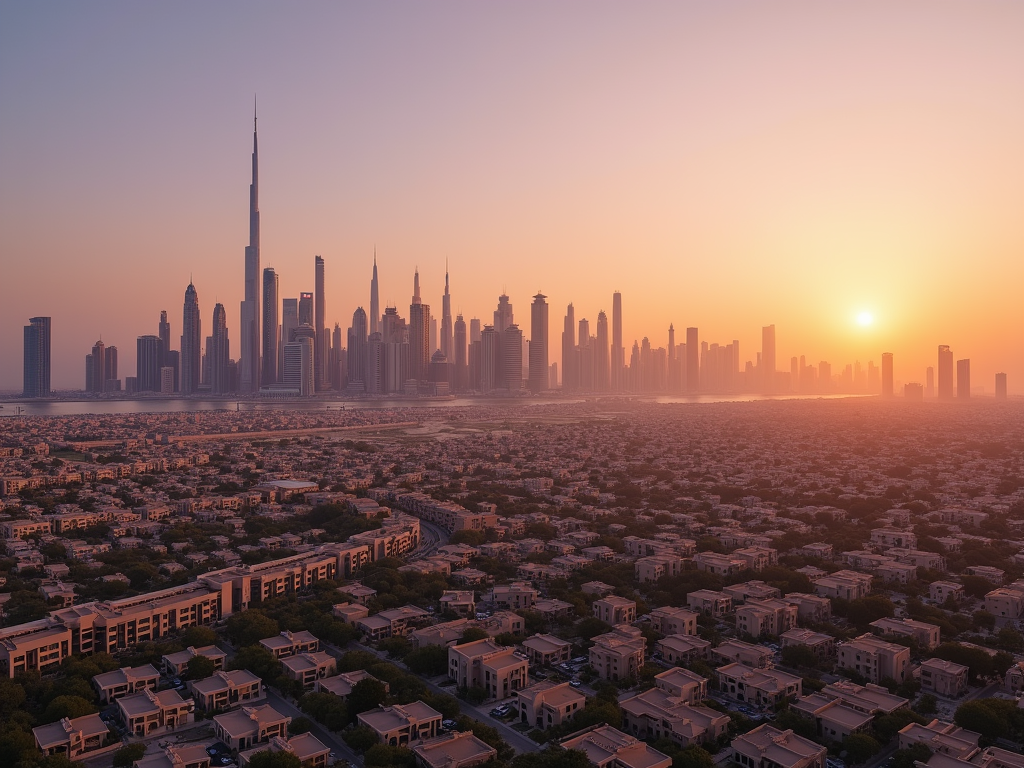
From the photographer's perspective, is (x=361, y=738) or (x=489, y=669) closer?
(x=361, y=738)

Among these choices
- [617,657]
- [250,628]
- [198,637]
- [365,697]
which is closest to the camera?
[365,697]

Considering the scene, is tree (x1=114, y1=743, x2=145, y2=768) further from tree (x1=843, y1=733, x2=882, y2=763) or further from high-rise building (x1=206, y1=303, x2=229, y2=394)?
high-rise building (x1=206, y1=303, x2=229, y2=394)

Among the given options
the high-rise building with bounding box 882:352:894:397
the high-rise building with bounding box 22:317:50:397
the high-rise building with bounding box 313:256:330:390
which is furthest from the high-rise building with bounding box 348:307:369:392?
the high-rise building with bounding box 882:352:894:397

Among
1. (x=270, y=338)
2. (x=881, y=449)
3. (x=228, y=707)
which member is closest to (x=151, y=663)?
(x=228, y=707)

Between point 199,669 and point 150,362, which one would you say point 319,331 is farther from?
point 199,669

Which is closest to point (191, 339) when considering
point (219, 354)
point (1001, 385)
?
point (219, 354)
